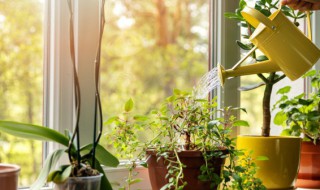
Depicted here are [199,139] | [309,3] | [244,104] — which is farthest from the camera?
[244,104]

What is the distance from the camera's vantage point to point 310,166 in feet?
5.45

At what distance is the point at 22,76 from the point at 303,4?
0.79 metres

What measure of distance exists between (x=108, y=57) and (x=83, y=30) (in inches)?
5.8

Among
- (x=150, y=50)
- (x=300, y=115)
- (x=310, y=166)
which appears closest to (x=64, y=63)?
(x=150, y=50)

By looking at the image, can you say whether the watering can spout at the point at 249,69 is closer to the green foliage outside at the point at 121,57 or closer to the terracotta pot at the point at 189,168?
the terracotta pot at the point at 189,168

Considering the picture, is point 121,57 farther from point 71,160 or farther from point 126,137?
point 71,160

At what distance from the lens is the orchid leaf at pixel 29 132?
103 centimetres

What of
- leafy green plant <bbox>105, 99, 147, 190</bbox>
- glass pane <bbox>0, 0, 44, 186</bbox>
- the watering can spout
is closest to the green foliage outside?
glass pane <bbox>0, 0, 44, 186</bbox>

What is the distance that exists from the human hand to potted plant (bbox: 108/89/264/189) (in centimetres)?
36

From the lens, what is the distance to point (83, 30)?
133cm

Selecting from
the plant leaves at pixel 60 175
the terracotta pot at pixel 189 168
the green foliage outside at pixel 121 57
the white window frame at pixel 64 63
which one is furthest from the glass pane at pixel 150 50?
the plant leaves at pixel 60 175

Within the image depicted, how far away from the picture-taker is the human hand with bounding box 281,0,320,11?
1.37 meters

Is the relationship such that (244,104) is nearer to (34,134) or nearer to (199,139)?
(199,139)

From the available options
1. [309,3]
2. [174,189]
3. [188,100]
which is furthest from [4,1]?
[309,3]
